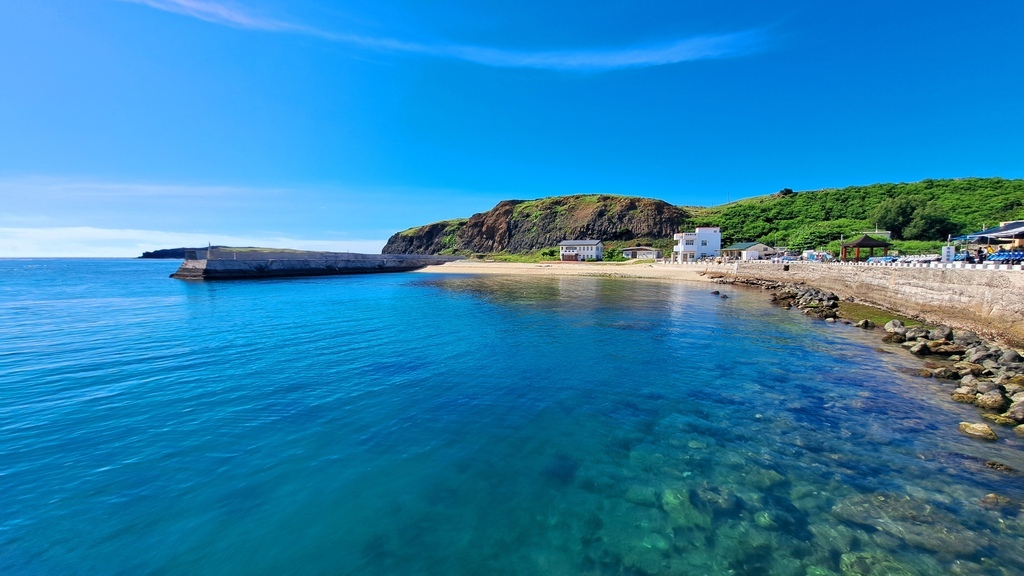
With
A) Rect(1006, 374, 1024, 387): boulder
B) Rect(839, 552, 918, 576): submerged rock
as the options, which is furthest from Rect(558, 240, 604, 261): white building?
Rect(839, 552, 918, 576): submerged rock

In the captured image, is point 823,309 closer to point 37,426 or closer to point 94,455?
point 94,455

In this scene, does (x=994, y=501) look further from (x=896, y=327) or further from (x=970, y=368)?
(x=896, y=327)

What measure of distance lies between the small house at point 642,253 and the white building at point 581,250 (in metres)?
6.07

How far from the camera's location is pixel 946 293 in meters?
20.4

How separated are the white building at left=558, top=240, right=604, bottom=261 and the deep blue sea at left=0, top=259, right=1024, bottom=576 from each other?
78228 millimetres

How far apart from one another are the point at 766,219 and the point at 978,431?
10513cm

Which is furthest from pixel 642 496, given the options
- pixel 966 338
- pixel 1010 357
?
pixel 966 338

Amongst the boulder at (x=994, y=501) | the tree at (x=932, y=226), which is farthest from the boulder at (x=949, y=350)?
the tree at (x=932, y=226)

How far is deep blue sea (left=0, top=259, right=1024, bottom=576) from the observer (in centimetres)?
546

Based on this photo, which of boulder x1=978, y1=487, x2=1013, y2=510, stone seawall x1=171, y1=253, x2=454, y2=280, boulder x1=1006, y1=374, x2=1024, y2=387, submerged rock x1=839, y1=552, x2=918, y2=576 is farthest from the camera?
stone seawall x1=171, y1=253, x2=454, y2=280

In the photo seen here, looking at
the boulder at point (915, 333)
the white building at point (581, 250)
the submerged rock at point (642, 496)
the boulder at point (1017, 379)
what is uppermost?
the white building at point (581, 250)

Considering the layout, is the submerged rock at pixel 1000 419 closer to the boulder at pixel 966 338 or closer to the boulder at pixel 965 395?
Answer: the boulder at pixel 965 395

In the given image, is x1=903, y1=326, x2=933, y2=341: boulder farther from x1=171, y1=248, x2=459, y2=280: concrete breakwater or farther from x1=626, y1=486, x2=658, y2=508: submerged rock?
x1=171, y1=248, x2=459, y2=280: concrete breakwater

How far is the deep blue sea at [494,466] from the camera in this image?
5461 mm
